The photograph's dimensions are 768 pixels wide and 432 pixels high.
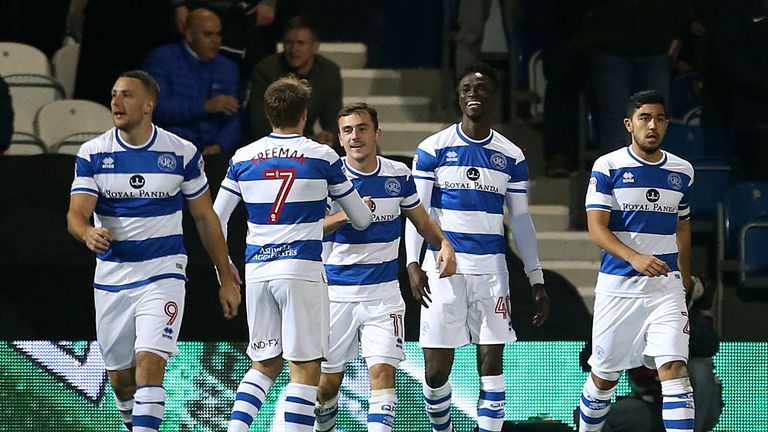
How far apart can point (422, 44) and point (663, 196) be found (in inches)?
195

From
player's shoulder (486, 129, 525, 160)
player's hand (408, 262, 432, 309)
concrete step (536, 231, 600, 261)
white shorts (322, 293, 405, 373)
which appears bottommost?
white shorts (322, 293, 405, 373)

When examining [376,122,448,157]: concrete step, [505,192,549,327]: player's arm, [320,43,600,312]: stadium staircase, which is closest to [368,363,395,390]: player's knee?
[505,192,549,327]: player's arm

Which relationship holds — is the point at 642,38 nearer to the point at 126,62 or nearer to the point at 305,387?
the point at 126,62

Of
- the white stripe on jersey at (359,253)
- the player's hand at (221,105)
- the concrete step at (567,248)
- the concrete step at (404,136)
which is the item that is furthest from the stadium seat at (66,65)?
the white stripe on jersey at (359,253)

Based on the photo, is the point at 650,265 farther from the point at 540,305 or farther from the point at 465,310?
the point at 465,310

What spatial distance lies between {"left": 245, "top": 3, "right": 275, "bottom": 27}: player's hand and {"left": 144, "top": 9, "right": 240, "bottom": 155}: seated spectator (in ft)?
2.59

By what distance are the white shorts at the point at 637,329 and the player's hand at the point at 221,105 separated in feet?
10.6

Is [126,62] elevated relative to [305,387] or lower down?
elevated

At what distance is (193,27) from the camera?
10.5 m

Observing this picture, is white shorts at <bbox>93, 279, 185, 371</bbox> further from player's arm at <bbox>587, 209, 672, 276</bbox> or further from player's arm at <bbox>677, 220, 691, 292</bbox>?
player's arm at <bbox>677, 220, 691, 292</bbox>

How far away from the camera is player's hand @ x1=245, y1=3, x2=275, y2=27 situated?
1126 cm

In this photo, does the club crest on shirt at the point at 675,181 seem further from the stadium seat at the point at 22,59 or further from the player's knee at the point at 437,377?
the stadium seat at the point at 22,59

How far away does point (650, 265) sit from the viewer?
7.85m

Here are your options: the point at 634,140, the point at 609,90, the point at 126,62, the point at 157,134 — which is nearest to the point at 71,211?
the point at 157,134
